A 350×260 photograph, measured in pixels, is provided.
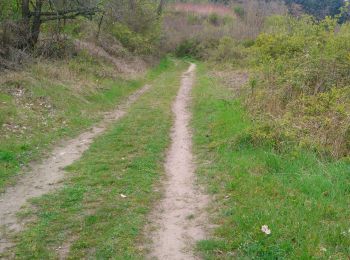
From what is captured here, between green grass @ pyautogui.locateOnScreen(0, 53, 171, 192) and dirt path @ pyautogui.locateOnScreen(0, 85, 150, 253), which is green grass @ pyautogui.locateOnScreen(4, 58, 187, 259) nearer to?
dirt path @ pyautogui.locateOnScreen(0, 85, 150, 253)

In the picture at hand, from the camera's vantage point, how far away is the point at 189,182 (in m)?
8.38

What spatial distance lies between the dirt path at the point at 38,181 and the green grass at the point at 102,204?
0.23m

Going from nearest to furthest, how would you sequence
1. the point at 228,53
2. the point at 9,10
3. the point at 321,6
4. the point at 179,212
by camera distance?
the point at 179,212, the point at 9,10, the point at 228,53, the point at 321,6

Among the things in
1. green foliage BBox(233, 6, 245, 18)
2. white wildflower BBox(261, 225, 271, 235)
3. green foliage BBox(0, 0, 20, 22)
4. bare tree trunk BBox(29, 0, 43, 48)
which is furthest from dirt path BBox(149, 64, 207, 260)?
green foliage BBox(233, 6, 245, 18)

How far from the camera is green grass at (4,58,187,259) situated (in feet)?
18.5

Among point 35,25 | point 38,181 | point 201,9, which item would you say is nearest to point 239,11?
point 201,9

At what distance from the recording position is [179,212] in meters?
6.93

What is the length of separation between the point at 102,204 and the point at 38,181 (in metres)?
1.91

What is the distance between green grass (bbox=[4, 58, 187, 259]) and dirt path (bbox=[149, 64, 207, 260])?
0.27m

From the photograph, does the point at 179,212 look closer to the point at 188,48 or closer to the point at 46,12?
the point at 46,12

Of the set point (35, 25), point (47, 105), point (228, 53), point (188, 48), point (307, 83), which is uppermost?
point (35, 25)

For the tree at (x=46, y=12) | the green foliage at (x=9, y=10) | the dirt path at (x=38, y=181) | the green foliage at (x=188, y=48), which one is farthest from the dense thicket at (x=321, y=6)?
the dirt path at (x=38, y=181)

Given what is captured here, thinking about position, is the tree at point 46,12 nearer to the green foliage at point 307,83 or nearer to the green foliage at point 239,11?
the green foliage at point 307,83

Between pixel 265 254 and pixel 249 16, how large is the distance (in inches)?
2386
